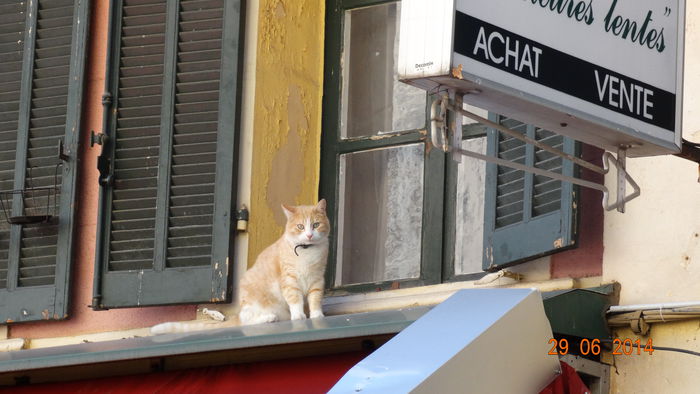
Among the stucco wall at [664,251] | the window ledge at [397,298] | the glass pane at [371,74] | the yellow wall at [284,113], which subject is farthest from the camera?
the glass pane at [371,74]

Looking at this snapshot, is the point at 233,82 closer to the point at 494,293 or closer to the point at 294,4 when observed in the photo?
the point at 294,4

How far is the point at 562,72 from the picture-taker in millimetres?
4871

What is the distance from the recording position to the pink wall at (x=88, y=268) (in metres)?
7.82

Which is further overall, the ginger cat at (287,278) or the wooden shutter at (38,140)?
the wooden shutter at (38,140)

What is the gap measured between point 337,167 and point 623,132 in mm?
3225

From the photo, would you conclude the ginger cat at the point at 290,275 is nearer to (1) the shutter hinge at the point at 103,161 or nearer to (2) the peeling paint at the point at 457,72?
(1) the shutter hinge at the point at 103,161

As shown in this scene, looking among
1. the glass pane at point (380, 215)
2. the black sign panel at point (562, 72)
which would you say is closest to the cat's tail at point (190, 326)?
the glass pane at point (380, 215)

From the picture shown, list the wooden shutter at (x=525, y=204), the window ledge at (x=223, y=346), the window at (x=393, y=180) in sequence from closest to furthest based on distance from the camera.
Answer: the window ledge at (x=223, y=346) < the wooden shutter at (x=525, y=204) < the window at (x=393, y=180)

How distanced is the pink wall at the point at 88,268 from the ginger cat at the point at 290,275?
45 centimetres

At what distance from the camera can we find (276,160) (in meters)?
7.82

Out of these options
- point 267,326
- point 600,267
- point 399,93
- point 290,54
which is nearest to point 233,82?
point 290,54

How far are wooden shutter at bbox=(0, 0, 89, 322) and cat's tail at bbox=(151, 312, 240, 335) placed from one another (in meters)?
0.60

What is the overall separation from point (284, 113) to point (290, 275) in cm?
93

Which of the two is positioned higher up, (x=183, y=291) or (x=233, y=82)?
(x=233, y=82)
